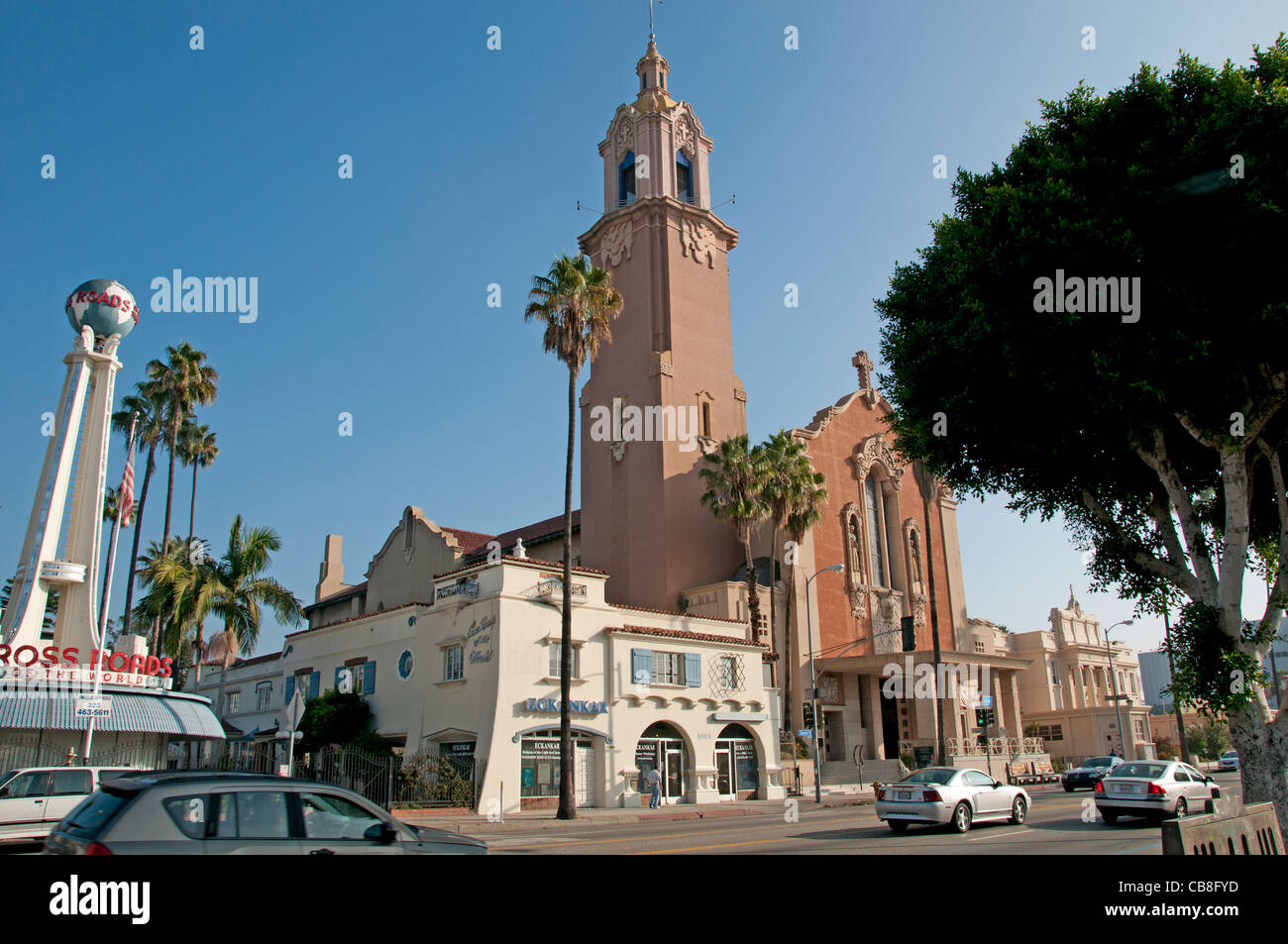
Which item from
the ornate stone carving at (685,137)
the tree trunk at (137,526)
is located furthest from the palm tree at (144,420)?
the ornate stone carving at (685,137)

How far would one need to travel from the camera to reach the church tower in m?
43.9

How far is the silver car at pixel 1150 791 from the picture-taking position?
738 inches

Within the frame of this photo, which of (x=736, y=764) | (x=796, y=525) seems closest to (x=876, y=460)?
(x=796, y=525)

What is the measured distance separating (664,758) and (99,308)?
2426 centimetres

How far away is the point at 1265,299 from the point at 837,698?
33.7 meters

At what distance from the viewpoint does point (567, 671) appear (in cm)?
2750

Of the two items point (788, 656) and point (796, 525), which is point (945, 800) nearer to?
point (788, 656)

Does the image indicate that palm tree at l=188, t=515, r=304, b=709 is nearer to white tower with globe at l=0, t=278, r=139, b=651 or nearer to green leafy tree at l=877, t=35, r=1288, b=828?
white tower with globe at l=0, t=278, r=139, b=651

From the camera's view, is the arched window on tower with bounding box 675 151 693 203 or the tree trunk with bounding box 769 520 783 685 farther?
the arched window on tower with bounding box 675 151 693 203

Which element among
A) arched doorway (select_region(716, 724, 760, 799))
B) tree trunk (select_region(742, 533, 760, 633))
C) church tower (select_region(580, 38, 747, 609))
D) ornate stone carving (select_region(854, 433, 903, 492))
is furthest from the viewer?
ornate stone carving (select_region(854, 433, 903, 492))

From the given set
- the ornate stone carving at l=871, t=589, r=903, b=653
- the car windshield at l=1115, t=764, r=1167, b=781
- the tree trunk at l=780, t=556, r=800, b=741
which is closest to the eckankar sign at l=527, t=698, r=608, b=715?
the tree trunk at l=780, t=556, r=800, b=741

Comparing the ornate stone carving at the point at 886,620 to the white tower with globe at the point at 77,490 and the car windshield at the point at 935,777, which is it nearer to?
the car windshield at the point at 935,777

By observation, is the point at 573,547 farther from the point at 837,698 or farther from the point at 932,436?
the point at 932,436

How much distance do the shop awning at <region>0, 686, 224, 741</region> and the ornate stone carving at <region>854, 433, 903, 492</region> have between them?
35522 mm
